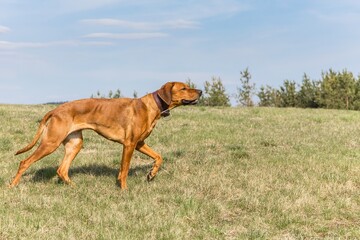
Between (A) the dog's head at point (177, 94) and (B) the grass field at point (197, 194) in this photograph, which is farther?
(A) the dog's head at point (177, 94)

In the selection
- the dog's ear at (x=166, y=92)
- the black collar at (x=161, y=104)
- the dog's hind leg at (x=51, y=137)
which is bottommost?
the dog's hind leg at (x=51, y=137)

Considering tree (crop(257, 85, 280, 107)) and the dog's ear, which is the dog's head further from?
tree (crop(257, 85, 280, 107))

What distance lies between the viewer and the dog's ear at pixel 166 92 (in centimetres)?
771

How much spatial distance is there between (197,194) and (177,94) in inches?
67.2

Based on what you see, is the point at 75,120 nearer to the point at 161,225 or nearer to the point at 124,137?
the point at 124,137

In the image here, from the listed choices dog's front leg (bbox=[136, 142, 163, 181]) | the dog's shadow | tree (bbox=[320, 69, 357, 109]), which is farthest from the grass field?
tree (bbox=[320, 69, 357, 109])

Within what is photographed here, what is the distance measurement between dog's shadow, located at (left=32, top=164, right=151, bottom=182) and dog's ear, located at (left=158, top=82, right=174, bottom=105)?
75.4 inches

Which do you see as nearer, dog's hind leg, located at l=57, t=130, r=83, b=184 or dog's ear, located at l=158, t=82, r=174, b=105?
dog's ear, located at l=158, t=82, r=174, b=105

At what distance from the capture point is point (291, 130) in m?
16.3

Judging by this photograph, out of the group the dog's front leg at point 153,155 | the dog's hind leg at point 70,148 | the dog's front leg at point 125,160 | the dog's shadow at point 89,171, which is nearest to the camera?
the dog's front leg at point 125,160

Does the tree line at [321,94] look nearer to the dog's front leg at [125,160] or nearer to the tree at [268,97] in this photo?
the tree at [268,97]

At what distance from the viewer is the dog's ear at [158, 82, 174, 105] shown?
7.71 meters

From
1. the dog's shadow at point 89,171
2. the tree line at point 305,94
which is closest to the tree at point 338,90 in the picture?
the tree line at point 305,94

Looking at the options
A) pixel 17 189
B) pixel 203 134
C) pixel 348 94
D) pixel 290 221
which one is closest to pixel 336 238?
pixel 290 221
